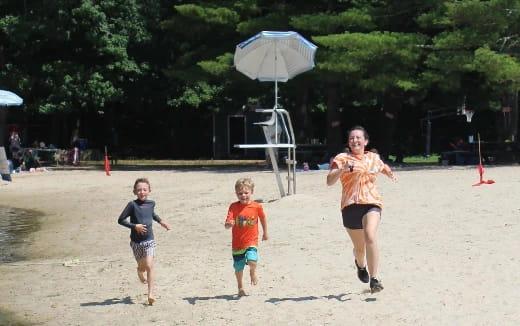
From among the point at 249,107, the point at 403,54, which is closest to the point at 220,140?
the point at 249,107

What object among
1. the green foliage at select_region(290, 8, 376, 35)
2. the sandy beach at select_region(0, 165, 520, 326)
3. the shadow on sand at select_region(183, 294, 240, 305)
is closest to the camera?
the sandy beach at select_region(0, 165, 520, 326)

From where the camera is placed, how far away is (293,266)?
10211 mm

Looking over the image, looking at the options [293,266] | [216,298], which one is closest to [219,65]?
[293,266]

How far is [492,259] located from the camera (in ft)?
32.2

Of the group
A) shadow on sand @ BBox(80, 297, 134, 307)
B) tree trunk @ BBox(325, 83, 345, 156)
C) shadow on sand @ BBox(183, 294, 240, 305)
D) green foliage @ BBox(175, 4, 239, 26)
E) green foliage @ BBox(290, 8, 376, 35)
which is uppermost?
green foliage @ BBox(175, 4, 239, 26)

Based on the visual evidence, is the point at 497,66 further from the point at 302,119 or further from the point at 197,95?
the point at 197,95

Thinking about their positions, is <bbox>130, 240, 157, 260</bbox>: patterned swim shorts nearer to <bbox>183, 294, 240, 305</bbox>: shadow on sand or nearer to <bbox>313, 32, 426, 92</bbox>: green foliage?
<bbox>183, 294, 240, 305</bbox>: shadow on sand

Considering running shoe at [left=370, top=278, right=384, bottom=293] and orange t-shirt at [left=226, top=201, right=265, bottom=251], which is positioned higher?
orange t-shirt at [left=226, top=201, right=265, bottom=251]

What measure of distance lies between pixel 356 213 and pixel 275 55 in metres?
11.3

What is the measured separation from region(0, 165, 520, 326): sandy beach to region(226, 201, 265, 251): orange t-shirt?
1.86 feet

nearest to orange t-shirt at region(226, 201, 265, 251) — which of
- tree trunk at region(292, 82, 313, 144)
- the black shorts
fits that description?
the black shorts

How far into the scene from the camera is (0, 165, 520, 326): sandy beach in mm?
7867

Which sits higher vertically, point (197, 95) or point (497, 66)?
point (197, 95)

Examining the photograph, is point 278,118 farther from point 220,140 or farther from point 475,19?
point 220,140
